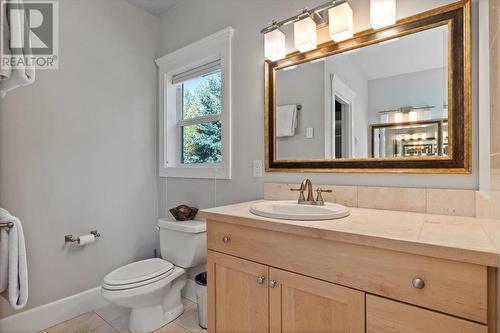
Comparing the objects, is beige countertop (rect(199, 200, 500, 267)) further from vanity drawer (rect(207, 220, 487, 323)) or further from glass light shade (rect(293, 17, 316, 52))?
glass light shade (rect(293, 17, 316, 52))

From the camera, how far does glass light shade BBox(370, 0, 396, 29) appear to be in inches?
48.5

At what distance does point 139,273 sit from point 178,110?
1.45 m

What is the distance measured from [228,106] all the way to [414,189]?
50.8 inches

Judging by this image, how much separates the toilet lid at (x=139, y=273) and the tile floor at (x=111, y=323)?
1.22ft

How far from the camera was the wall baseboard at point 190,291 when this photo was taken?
2.09 metres

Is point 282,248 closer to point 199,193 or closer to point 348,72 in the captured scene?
point 348,72

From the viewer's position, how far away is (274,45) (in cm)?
161

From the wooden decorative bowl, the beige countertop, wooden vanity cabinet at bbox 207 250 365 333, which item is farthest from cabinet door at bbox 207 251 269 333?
the wooden decorative bowl

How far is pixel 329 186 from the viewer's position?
147cm

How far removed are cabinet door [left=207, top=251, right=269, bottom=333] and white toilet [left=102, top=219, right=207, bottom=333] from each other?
1.69 feet

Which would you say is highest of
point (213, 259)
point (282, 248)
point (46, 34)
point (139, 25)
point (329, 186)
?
point (139, 25)

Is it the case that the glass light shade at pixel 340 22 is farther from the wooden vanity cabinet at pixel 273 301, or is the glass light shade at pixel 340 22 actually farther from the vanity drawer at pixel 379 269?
the wooden vanity cabinet at pixel 273 301

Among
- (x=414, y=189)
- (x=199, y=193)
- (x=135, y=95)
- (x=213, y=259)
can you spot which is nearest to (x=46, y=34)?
(x=135, y=95)

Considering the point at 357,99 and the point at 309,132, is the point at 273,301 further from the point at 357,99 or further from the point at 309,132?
the point at 357,99
